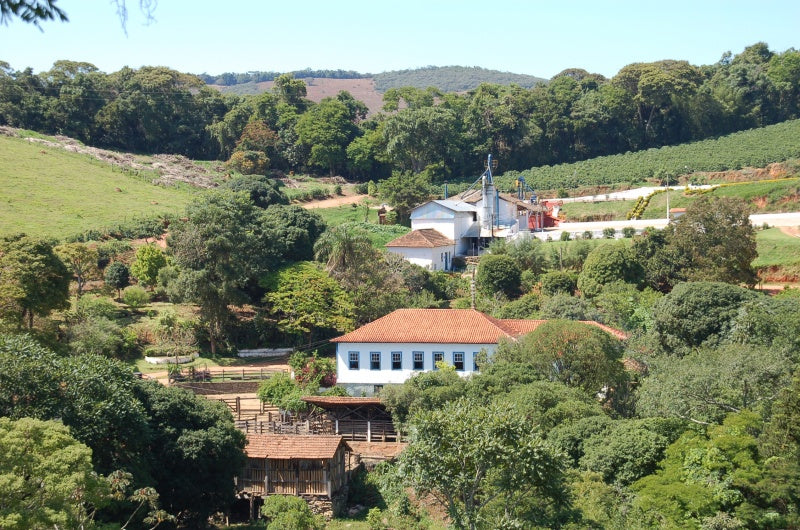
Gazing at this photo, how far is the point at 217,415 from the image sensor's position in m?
28.2

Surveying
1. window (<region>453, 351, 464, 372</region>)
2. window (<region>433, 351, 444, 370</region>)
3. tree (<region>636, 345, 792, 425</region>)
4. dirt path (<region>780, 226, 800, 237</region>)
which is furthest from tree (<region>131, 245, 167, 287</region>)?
dirt path (<region>780, 226, 800, 237</region>)

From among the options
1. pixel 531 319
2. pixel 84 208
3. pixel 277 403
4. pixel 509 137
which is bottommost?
pixel 277 403

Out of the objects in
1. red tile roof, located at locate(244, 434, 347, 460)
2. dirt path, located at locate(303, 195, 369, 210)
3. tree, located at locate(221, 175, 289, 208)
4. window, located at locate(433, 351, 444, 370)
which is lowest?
red tile roof, located at locate(244, 434, 347, 460)

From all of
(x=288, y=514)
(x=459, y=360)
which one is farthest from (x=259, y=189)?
(x=288, y=514)

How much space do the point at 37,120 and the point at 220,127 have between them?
1583 centimetres

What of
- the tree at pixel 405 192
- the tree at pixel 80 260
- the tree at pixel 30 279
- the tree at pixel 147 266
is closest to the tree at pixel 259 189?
the tree at pixel 405 192

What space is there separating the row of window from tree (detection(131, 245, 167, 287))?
14.2m

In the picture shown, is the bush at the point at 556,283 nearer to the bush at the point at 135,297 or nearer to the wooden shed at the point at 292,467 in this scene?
the wooden shed at the point at 292,467

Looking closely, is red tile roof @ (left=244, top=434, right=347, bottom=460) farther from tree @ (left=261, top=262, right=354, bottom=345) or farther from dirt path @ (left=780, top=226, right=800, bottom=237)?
dirt path @ (left=780, top=226, right=800, bottom=237)

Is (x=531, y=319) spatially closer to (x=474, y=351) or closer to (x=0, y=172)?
(x=474, y=351)

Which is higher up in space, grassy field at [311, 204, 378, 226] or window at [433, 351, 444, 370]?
grassy field at [311, 204, 378, 226]

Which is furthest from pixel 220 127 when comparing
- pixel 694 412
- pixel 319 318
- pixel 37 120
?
pixel 694 412

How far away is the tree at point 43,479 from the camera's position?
18.0 meters

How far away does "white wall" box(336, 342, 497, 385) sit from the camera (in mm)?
36781
